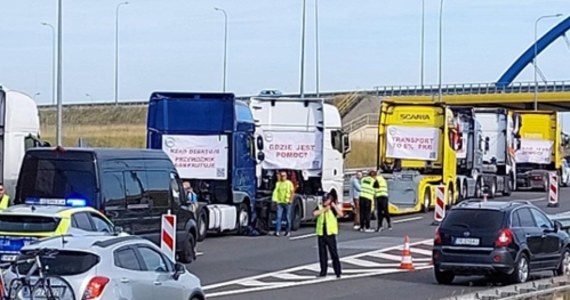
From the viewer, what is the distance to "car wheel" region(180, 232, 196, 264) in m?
26.0

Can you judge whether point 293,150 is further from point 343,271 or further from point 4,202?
point 4,202

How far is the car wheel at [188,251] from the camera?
26.0 m

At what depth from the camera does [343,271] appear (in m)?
25.3

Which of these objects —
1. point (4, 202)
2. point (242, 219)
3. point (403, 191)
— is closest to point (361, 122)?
point (403, 191)

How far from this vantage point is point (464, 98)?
3834 inches

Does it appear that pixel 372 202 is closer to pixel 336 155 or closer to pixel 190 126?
pixel 336 155

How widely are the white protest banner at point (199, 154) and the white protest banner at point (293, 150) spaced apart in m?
4.03

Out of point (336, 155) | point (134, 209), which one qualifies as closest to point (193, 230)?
point (134, 209)

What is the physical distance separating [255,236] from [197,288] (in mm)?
18372

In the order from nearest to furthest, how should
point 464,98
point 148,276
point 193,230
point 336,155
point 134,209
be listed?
point 148,276 → point 134,209 → point 193,230 → point 336,155 → point 464,98

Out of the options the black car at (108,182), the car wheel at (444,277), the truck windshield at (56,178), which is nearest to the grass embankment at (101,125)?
the black car at (108,182)

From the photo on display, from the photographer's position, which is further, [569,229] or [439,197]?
[439,197]

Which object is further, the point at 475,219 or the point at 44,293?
the point at 475,219

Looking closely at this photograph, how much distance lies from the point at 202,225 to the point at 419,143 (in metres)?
13.5
